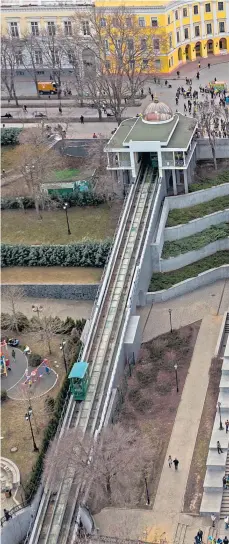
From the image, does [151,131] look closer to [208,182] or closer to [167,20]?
[208,182]

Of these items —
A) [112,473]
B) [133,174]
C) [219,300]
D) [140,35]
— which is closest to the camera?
[112,473]

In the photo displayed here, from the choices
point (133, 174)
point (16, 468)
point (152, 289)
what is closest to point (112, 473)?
point (16, 468)

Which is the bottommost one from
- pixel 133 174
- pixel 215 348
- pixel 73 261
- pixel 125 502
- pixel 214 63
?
pixel 125 502

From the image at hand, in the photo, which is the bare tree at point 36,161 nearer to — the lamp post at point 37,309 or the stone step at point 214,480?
the lamp post at point 37,309

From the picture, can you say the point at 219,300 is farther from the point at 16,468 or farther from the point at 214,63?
the point at 214,63

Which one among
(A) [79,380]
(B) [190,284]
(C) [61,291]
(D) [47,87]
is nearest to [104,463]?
(A) [79,380]

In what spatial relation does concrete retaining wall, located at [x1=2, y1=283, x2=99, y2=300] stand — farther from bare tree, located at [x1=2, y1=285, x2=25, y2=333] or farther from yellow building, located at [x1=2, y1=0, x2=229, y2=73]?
yellow building, located at [x1=2, y1=0, x2=229, y2=73]

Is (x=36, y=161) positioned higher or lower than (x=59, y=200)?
higher

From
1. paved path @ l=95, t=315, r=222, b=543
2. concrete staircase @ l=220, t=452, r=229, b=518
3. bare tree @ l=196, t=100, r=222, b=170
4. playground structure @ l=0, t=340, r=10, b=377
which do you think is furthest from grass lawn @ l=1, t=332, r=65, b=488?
bare tree @ l=196, t=100, r=222, b=170
